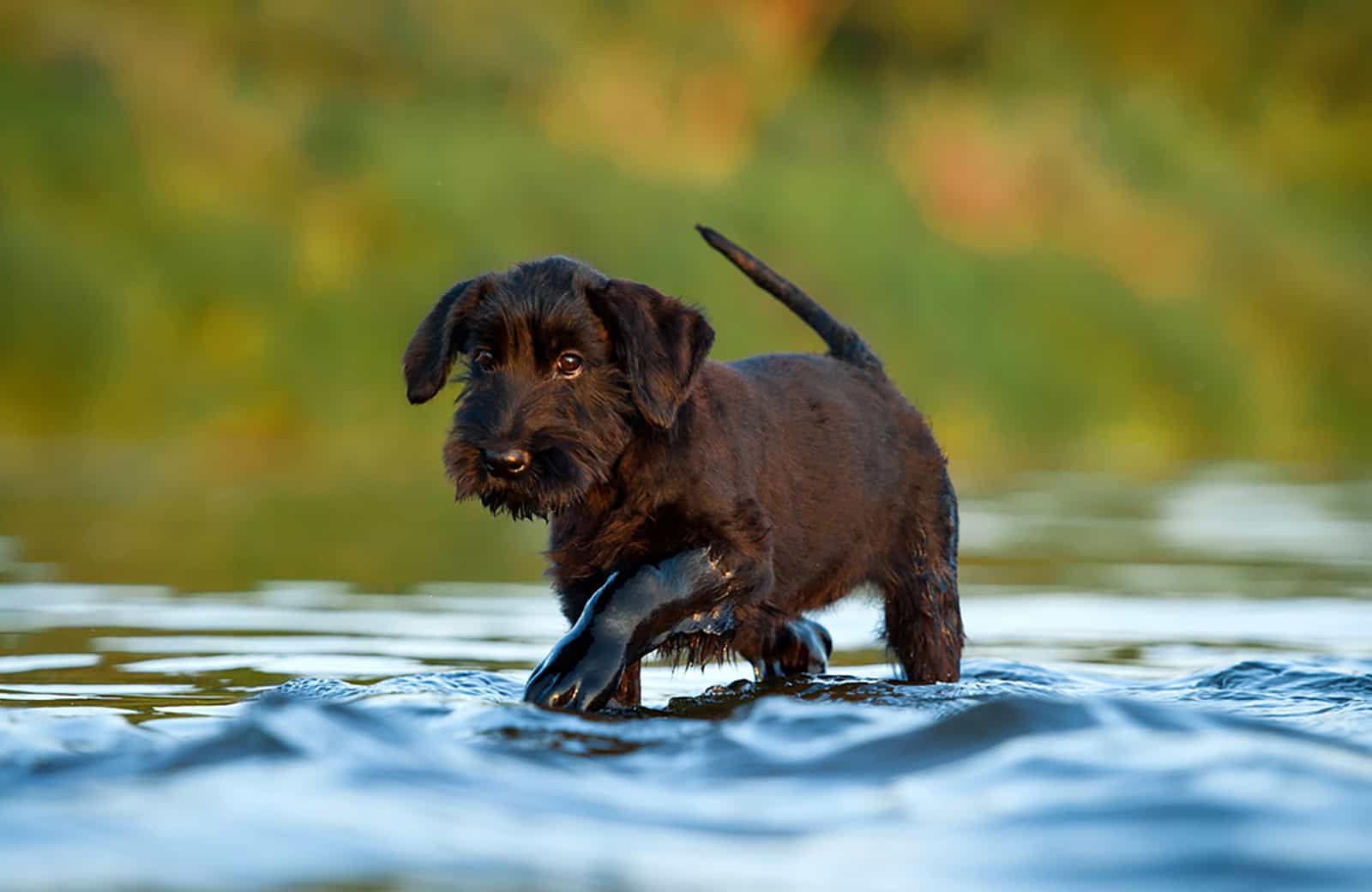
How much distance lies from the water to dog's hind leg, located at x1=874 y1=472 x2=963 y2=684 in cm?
17

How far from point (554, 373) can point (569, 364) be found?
8cm

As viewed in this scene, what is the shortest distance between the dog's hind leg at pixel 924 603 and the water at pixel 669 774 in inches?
6.8

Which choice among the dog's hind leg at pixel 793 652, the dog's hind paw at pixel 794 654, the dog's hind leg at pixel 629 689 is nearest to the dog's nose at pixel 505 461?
the dog's hind leg at pixel 629 689

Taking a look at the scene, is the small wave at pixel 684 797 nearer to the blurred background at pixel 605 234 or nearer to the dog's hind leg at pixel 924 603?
the dog's hind leg at pixel 924 603

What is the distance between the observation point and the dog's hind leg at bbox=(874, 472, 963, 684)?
26.2 feet

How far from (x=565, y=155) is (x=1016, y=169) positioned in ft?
28.1

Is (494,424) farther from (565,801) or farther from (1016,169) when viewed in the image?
(1016,169)

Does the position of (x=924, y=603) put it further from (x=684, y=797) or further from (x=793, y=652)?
(x=684, y=797)

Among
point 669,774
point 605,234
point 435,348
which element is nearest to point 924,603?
point 435,348

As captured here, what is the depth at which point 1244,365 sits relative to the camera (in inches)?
1136

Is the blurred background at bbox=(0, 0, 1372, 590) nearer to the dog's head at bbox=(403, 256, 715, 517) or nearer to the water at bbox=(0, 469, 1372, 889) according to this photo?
the water at bbox=(0, 469, 1372, 889)

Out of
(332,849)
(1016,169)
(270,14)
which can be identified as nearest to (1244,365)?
(1016,169)

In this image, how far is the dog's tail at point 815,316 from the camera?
27.4ft

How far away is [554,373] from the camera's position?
21.1 ft
